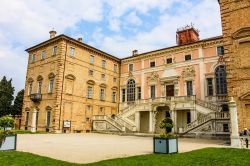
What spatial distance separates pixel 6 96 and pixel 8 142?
40.4 metres

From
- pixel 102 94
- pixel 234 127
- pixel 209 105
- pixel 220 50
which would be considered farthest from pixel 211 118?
pixel 102 94

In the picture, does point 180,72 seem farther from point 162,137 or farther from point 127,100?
point 162,137

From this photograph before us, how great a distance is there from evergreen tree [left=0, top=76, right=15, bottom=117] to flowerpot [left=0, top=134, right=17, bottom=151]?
129 feet

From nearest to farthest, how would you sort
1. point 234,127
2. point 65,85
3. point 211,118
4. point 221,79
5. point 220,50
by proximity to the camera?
point 234,127
point 211,118
point 221,79
point 220,50
point 65,85

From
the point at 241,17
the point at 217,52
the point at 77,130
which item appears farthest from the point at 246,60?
the point at 77,130

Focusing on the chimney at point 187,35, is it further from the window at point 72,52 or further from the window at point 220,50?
the window at point 72,52

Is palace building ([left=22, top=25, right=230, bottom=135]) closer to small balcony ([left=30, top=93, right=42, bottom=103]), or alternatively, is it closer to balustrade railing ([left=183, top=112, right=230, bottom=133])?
small balcony ([left=30, top=93, right=42, bottom=103])

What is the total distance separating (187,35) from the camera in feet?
124

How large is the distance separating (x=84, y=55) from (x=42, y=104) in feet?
30.1

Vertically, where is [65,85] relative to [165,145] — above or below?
above

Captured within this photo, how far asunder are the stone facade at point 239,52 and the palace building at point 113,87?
8489 millimetres

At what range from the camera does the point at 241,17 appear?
17.0m

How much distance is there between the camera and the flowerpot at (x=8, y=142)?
10.6 meters

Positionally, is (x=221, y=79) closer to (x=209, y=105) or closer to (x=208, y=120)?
(x=209, y=105)
